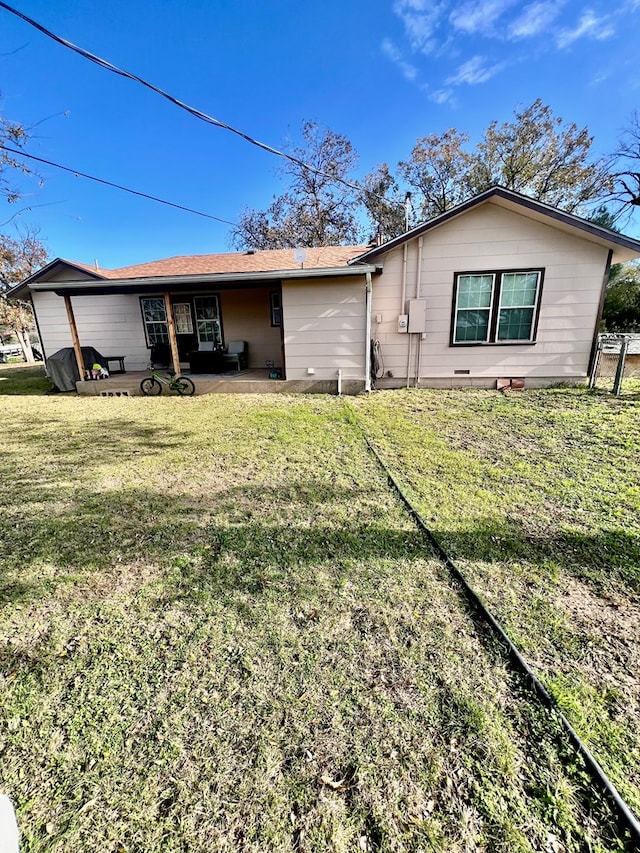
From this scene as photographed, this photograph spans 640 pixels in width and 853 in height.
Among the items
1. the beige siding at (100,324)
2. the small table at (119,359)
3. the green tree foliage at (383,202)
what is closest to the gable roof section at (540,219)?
the beige siding at (100,324)

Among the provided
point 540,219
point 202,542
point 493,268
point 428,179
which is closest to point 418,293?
point 493,268

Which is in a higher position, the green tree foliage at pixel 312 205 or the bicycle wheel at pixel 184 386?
the green tree foliage at pixel 312 205

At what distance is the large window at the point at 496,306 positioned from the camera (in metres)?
8.01

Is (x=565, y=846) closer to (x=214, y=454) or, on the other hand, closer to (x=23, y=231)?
(x=214, y=454)

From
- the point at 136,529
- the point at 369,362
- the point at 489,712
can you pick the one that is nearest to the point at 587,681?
the point at 489,712

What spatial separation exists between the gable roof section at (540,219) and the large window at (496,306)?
3.24 feet

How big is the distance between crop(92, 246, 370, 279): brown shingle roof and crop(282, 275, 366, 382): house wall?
97.6 inches

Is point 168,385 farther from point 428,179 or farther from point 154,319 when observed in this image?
point 428,179

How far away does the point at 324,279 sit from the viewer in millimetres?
8062

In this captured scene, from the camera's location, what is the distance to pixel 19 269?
24.7 m

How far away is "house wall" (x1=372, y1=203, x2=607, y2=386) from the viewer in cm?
773

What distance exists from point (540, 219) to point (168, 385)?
8.72m

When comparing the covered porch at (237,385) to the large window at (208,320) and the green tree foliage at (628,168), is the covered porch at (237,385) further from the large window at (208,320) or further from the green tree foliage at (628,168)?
the green tree foliage at (628,168)

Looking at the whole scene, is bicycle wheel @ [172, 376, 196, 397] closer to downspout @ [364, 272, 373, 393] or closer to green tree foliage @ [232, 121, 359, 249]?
downspout @ [364, 272, 373, 393]
